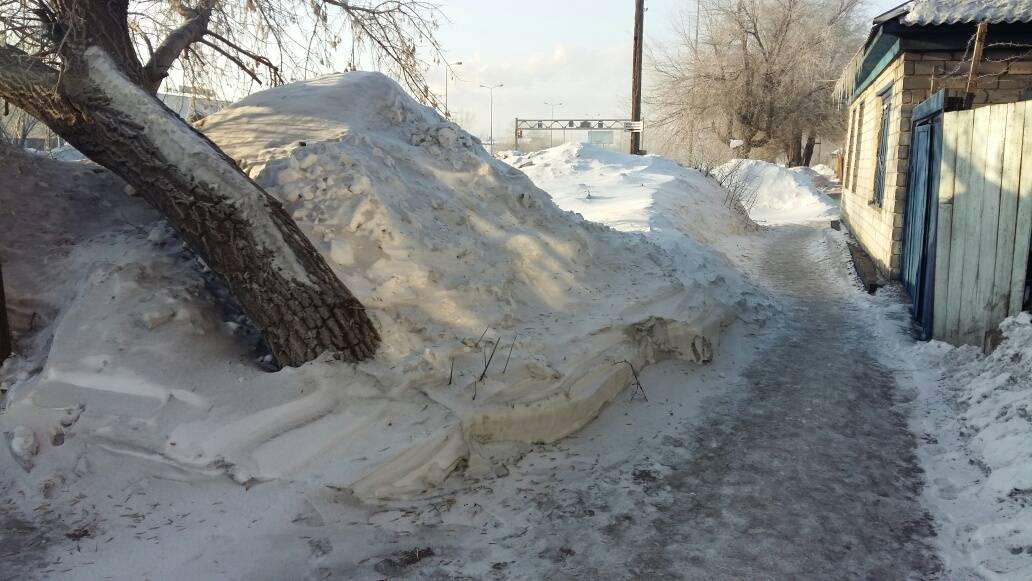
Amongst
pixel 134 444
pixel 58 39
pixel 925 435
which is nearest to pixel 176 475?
pixel 134 444

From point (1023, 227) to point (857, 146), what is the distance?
949 centimetres

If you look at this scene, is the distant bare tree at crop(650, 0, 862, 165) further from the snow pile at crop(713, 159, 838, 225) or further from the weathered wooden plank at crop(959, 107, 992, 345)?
the weathered wooden plank at crop(959, 107, 992, 345)

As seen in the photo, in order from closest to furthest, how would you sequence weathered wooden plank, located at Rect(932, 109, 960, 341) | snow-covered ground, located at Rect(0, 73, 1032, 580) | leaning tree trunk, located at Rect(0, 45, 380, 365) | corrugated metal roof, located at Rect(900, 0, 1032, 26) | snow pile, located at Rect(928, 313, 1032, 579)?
snow pile, located at Rect(928, 313, 1032, 579), snow-covered ground, located at Rect(0, 73, 1032, 580), leaning tree trunk, located at Rect(0, 45, 380, 365), weathered wooden plank, located at Rect(932, 109, 960, 341), corrugated metal roof, located at Rect(900, 0, 1032, 26)

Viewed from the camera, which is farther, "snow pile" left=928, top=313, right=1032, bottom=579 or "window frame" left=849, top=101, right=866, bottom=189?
"window frame" left=849, top=101, right=866, bottom=189

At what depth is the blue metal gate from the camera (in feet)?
21.2

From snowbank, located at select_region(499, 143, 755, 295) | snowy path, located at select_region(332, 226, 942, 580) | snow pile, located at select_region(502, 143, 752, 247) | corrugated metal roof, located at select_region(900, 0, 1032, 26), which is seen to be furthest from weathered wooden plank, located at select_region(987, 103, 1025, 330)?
snow pile, located at select_region(502, 143, 752, 247)

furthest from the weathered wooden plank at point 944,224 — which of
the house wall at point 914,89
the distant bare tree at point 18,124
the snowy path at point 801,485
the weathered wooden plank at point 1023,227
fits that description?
the distant bare tree at point 18,124

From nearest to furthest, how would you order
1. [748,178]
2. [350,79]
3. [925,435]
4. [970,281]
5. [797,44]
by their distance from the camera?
1. [925,435]
2. [970,281]
3. [350,79]
4. [748,178]
5. [797,44]

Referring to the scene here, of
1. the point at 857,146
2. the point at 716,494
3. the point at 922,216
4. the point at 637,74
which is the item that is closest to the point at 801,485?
the point at 716,494

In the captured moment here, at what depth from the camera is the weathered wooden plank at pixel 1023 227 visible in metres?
5.01

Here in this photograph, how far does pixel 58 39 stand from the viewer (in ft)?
15.9

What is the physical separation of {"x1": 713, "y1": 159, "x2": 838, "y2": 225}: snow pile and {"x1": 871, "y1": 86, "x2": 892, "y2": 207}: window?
30.2 ft

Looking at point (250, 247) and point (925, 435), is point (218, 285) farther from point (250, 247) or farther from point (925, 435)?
point (925, 435)

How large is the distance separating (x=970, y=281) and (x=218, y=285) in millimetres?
5620
